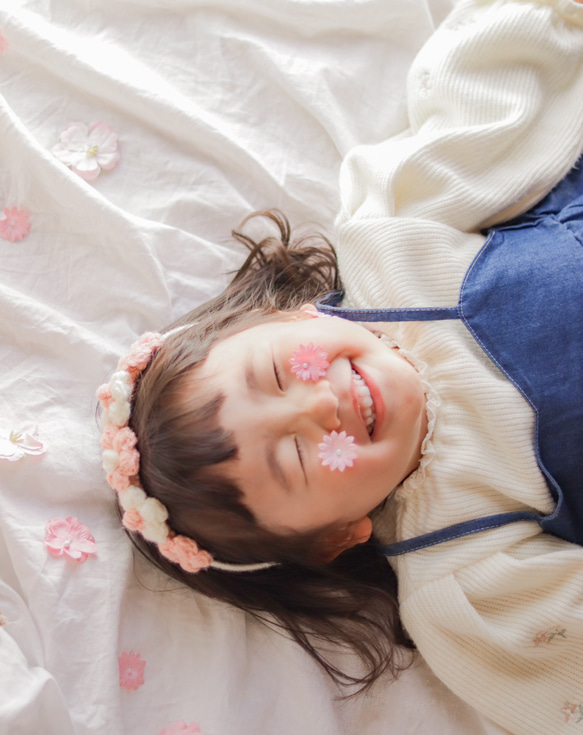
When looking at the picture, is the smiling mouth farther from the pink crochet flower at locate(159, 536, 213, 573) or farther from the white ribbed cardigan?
the pink crochet flower at locate(159, 536, 213, 573)

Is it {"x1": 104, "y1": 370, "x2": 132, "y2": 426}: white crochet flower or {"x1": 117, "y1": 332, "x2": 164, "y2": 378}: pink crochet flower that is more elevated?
{"x1": 117, "y1": 332, "x2": 164, "y2": 378}: pink crochet flower

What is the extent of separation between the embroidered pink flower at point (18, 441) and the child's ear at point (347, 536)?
0.57 metres

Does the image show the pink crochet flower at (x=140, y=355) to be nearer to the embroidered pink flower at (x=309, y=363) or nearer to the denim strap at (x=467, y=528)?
the embroidered pink flower at (x=309, y=363)

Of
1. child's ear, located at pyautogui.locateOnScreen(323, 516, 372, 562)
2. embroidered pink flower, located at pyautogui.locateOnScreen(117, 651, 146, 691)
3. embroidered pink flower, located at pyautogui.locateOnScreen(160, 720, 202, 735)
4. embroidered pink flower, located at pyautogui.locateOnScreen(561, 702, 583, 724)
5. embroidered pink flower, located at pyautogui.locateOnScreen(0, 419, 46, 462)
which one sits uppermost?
embroidered pink flower, located at pyautogui.locateOnScreen(0, 419, 46, 462)

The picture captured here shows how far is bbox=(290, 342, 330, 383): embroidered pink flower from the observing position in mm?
1139

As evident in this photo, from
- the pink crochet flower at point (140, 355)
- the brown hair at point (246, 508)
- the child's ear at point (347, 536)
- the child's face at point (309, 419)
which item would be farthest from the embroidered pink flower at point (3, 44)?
the child's ear at point (347, 536)

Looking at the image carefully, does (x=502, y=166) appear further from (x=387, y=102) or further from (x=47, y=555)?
(x=47, y=555)

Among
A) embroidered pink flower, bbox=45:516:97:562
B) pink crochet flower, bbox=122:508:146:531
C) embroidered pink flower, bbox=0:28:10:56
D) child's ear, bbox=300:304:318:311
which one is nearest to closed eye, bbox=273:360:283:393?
child's ear, bbox=300:304:318:311

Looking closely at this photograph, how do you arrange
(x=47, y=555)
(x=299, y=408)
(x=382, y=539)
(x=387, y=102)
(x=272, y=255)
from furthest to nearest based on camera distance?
(x=387, y=102), (x=272, y=255), (x=382, y=539), (x=47, y=555), (x=299, y=408)

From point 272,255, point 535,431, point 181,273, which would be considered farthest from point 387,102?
point 535,431

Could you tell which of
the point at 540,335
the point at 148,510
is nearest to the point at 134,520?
the point at 148,510

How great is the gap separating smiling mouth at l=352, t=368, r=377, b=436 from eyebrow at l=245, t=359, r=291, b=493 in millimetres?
169

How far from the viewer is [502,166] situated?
141cm

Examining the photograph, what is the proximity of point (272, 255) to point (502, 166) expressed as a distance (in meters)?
0.51
